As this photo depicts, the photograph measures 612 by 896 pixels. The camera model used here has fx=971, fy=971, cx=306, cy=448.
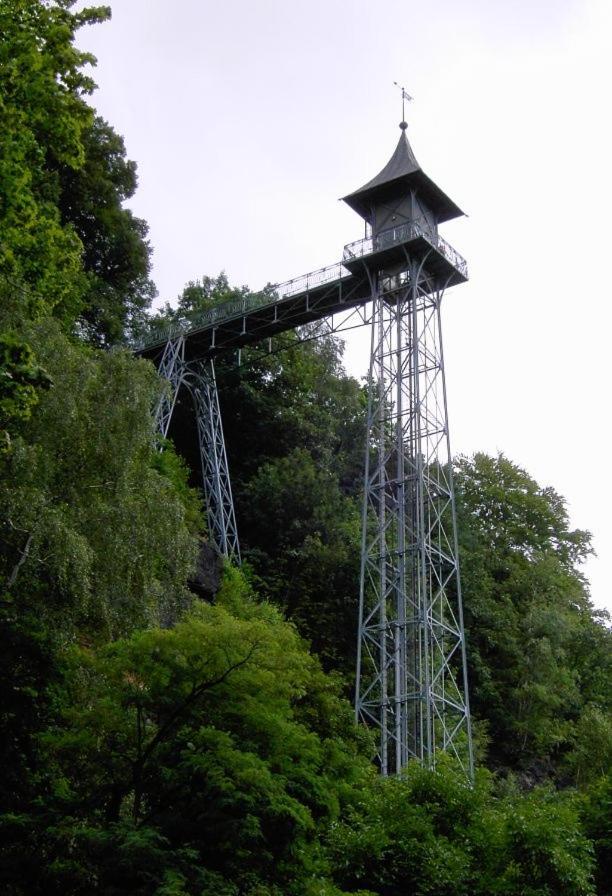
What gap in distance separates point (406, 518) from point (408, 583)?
1.85 meters

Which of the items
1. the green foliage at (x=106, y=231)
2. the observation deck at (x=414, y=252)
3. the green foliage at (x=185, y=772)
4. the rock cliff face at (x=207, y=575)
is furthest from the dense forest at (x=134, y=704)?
the green foliage at (x=106, y=231)

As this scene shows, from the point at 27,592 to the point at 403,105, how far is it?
62.6ft

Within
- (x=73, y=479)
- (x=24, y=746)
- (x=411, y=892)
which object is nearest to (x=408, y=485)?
(x=73, y=479)

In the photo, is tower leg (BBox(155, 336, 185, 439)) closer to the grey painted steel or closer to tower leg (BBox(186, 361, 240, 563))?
the grey painted steel

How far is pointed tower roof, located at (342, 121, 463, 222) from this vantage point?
24625 millimetres

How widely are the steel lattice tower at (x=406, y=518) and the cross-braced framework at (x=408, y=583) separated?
0.03 metres

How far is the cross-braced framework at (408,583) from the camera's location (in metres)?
19.8

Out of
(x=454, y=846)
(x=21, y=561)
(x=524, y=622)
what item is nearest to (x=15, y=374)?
(x=21, y=561)

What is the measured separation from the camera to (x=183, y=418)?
32.8m

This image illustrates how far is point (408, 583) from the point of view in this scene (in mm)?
21625

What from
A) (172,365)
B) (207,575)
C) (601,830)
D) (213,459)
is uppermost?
(172,365)

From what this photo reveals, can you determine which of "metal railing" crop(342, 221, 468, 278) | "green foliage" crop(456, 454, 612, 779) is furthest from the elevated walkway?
"green foliage" crop(456, 454, 612, 779)

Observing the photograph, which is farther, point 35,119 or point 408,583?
point 408,583

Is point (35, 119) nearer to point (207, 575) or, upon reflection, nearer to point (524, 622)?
point (207, 575)
